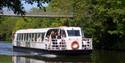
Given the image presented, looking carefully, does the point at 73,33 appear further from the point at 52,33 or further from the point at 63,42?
the point at 52,33

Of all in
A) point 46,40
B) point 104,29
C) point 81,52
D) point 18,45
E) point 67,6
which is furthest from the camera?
point 67,6

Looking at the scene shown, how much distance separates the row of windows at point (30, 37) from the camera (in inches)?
1609

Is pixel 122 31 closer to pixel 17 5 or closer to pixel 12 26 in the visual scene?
pixel 17 5

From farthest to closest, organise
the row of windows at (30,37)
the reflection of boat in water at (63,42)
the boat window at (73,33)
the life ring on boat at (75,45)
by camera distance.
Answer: the row of windows at (30,37) < the boat window at (73,33) < the life ring on boat at (75,45) < the reflection of boat in water at (63,42)

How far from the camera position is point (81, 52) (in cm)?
3466

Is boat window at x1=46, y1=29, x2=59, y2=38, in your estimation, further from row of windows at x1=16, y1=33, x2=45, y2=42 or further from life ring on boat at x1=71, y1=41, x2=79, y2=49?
life ring on boat at x1=71, y1=41, x2=79, y2=49

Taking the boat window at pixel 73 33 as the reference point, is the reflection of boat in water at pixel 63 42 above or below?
below

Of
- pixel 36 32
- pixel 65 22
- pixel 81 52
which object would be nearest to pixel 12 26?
pixel 65 22

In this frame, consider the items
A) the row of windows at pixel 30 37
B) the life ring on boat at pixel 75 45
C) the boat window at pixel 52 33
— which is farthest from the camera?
the row of windows at pixel 30 37

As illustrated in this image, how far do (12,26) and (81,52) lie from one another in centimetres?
9754

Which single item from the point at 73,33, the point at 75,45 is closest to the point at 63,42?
the point at 75,45

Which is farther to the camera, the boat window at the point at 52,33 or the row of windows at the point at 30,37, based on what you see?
the row of windows at the point at 30,37

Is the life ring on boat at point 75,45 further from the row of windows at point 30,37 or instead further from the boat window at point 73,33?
the row of windows at point 30,37

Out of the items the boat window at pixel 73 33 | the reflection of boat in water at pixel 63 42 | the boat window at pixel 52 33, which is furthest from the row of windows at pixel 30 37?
the boat window at pixel 73 33
